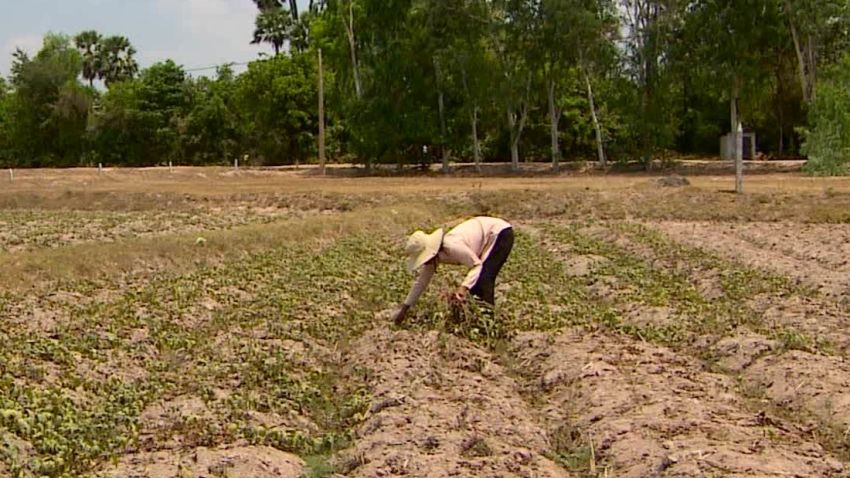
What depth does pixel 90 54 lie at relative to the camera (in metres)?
88.1

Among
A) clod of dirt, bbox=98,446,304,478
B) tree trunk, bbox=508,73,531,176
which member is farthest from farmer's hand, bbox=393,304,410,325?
tree trunk, bbox=508,73,531,176

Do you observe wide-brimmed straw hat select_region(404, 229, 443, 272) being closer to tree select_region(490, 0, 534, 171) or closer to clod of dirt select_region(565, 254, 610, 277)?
clod of dirt select_region(565, 254, 610, 277)

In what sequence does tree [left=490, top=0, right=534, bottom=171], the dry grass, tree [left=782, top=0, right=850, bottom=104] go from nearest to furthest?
the dry grass → tree [left=782, top=0, right=850, bottom=104] → tree [left=490, top=0, right=534, bottom=171]

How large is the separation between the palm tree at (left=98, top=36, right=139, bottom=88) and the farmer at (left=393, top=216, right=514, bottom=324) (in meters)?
83.2

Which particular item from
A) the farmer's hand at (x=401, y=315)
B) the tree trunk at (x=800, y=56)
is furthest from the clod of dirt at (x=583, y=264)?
the tree trunk at (x=800, y=56)

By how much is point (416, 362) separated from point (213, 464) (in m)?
3.18

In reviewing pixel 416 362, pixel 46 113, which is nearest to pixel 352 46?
pixel 46 113

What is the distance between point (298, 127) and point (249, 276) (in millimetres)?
46875

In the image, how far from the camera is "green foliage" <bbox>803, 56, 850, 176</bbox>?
38219 mm

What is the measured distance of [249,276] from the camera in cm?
1512

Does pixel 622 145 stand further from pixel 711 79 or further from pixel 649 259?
pixel 649 259

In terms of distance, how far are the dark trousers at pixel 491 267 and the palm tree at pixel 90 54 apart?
83567 millimetres

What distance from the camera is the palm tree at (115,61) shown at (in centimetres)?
8875

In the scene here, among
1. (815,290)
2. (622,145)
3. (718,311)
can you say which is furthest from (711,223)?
(622,145)
